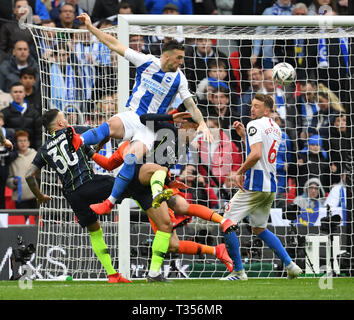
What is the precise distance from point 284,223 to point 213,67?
2.57 m

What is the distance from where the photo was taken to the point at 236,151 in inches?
501

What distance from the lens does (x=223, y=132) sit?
1288 cm

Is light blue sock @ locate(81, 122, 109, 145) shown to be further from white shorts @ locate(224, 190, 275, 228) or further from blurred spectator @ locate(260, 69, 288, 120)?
blurred spectator @ locate(260, 69, 288, 120)

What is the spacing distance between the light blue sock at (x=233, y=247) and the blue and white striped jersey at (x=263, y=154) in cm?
59

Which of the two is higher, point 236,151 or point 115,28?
point 115,28

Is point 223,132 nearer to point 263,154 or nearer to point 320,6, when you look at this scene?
point 263,154

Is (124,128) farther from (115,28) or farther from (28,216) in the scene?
(28,216)

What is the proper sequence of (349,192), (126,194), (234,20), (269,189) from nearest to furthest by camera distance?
(126,194), (269,189), (234,20), (349,192)

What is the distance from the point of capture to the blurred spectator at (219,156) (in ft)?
41.2

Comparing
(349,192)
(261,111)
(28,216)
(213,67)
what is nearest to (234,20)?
(261,111)

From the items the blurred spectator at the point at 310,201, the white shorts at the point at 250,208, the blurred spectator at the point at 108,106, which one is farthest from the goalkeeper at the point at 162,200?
the blurred spectator at the point at 310,201

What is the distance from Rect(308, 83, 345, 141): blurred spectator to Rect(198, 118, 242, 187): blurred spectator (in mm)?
1313

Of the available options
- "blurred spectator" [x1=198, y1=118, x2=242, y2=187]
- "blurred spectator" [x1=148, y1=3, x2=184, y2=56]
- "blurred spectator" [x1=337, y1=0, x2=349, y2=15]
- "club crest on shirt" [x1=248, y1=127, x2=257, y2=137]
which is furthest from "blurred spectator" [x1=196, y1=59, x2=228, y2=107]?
"blurred spectator" [x1=337, y1=0, x2=349, y2=15]

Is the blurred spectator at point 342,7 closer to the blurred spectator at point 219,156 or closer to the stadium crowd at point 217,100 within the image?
the stadium crowd at point 217,100
